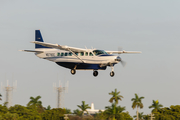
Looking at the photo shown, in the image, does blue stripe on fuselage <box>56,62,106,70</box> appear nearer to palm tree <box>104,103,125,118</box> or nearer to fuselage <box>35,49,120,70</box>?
fuselage <box>35,49,120,70</box>

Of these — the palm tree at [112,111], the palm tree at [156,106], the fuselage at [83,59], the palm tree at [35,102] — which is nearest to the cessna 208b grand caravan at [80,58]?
the fuselage at [83,59]

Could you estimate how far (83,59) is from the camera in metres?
45.0

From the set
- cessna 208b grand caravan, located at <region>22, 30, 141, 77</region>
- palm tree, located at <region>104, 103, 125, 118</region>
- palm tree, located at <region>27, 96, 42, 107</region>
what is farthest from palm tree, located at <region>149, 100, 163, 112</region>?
cessna 208b grand caravan, located at <region>22, 30, 141, 77</region>

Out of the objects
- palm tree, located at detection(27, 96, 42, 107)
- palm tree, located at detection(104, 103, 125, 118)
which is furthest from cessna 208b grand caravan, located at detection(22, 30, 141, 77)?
palm tree, located at detection(27, 96, 42, 107)

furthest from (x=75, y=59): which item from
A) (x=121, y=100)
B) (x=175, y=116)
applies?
(x=121, y=100)

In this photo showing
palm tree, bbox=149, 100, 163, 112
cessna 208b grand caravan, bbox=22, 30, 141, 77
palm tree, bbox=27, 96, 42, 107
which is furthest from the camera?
palm tree, bbox=27, 96, 42, 107

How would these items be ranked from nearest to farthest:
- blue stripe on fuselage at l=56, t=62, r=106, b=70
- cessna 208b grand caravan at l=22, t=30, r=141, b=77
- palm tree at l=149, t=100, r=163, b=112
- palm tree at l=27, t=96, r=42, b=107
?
cessna 208b grand caravan at l=22, t=30, r=141, b=77 → blue stripe on fuselage at l=56, t=62, r=106, b=70 → palm tree at l=149, t=100, r=163, b=112 → palm tree at l=27, t=96, r=42, b=107

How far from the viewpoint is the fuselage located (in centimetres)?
4321

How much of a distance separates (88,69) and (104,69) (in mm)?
2194

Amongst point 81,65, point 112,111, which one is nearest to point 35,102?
point 112,111

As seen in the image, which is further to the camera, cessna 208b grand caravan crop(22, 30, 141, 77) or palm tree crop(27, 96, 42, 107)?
palm tree crop(27, 96, 42, 107)

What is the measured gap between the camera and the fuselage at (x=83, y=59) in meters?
43.2

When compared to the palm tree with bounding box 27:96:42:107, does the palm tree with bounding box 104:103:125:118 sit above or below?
below

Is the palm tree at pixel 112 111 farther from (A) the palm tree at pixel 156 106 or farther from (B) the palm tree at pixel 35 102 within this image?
(B) the palm tree at pixel 35 102
